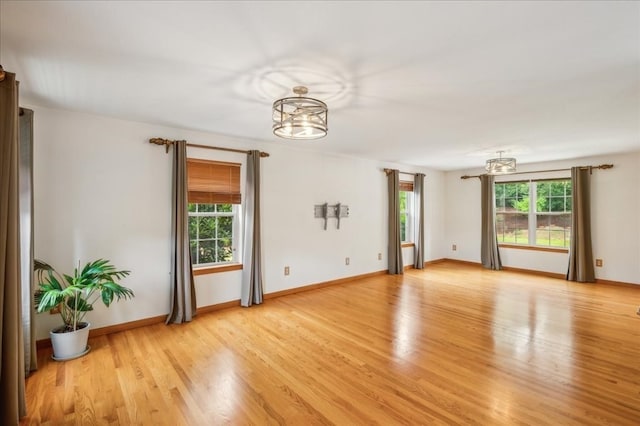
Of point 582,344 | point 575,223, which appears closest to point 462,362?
point 582,344

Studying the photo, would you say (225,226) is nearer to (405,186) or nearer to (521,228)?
(405,186)

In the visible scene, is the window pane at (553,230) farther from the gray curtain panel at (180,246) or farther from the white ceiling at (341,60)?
the gray curtain panel at (180,246)

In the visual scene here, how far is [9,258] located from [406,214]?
6705 mm

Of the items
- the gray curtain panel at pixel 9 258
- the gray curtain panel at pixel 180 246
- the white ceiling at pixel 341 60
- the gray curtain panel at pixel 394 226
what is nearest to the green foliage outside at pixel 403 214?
the gray curtain panel at pixel 394 226

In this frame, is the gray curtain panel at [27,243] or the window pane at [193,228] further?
the window pane at [193,228]

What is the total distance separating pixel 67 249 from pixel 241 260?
196cm

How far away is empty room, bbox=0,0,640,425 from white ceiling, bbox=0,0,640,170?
0.02 m

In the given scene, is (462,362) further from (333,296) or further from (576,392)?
(333,296)

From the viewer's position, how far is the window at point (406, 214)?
7.20 meters

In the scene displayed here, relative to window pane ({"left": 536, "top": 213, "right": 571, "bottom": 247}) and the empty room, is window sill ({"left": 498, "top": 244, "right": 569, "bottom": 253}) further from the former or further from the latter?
the empty room

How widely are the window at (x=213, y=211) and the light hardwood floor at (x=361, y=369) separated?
834 millimetres

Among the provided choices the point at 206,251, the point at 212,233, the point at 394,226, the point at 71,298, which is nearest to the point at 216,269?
the point at 206,251

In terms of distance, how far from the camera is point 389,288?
17.7 ft

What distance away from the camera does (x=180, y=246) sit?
3.74 m
